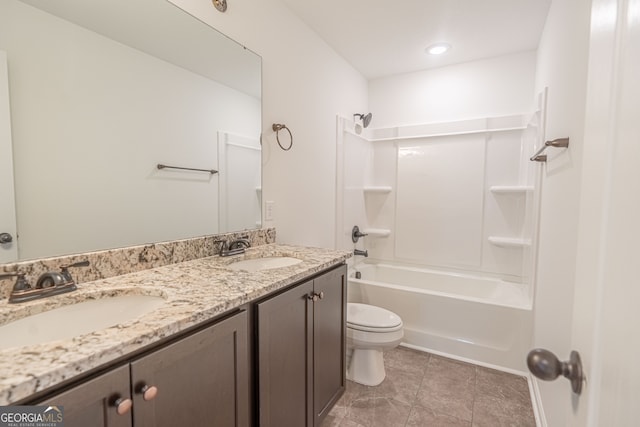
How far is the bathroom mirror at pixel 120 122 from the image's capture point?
3.13ft

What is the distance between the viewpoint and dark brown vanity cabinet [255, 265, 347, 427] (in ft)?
3.57

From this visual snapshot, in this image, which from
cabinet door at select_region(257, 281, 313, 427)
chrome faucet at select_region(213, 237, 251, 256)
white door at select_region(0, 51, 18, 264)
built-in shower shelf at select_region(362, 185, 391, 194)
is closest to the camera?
white door at select_region(0, 51, 18, 264)

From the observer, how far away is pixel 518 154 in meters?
2.62

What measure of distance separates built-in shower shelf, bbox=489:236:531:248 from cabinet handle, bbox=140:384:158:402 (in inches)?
109

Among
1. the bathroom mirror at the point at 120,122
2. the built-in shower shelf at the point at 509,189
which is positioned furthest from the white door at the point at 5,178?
the built-in shower shelf at the point at 509,189

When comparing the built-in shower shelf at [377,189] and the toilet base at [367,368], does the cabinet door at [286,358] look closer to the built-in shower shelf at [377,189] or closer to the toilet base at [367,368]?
the toilet base at [367,368]

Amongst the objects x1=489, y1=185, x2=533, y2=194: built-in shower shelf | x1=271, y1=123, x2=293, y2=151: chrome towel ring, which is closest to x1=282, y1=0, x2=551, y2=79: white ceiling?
x1=271, y1=123, x2=293, y2=151: chrome towel ring

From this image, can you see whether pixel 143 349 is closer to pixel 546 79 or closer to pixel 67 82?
pixel 67 82

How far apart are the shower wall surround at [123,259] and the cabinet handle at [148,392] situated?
1.89 ft

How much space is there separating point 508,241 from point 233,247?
7.80ft

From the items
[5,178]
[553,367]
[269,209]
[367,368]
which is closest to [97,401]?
[5,178]

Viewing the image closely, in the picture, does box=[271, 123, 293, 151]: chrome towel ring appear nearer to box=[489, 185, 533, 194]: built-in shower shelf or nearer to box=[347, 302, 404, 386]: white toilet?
box=[347, 302, 404, 386]: white toilet

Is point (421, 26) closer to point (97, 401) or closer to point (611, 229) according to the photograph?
point (611, 229)

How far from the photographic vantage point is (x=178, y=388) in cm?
77
